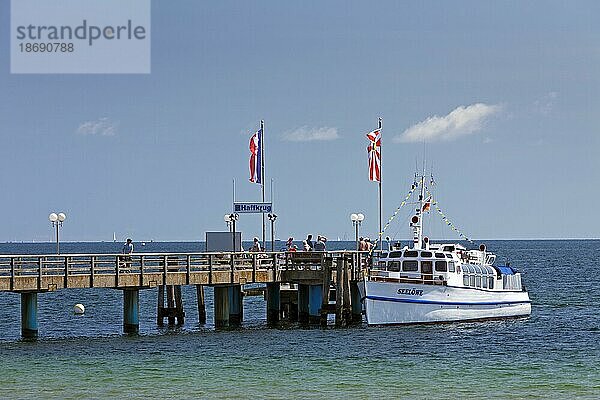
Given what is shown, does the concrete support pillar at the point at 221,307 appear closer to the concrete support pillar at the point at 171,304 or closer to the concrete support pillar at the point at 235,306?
the concrete support pillar at the point at 235,306

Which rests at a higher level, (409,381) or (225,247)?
(225,247)

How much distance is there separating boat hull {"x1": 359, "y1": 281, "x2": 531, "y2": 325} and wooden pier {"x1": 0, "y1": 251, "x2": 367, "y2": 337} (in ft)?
4.50

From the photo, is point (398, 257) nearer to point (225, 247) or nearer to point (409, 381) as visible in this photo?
point (225, 247)

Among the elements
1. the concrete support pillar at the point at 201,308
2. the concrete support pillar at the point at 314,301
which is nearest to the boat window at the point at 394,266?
the concrete support pillar at the point at 314,301

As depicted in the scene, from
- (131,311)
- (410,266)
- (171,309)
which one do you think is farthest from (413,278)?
(131,311)

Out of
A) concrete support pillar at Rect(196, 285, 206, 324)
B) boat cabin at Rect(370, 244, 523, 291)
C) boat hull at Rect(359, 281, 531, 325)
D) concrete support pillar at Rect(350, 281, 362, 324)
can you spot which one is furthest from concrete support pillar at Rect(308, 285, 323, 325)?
concrete support pillar at Rect(196, 285, 206, 324)

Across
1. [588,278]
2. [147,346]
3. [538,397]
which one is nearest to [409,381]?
[538,397]

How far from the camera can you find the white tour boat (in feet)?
155

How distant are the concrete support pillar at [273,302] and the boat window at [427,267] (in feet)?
19.9

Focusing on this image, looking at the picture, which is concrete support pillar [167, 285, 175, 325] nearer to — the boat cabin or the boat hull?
the boat hull

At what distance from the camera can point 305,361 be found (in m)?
38.1

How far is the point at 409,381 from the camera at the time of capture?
112 ft

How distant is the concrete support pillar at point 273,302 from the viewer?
49.8 meters

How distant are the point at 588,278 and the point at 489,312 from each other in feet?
173
